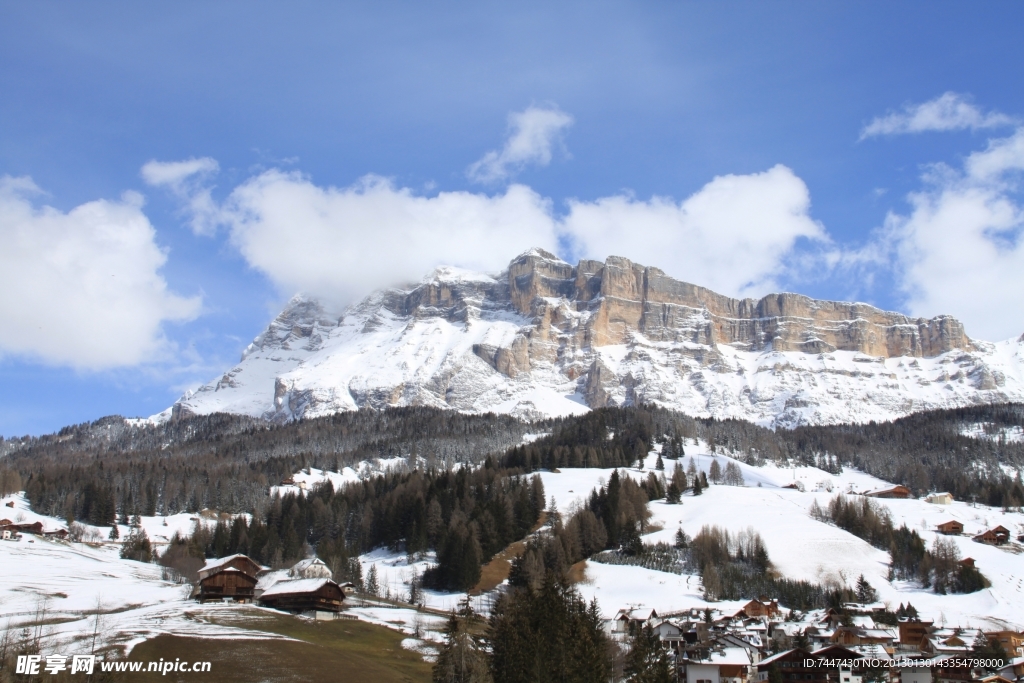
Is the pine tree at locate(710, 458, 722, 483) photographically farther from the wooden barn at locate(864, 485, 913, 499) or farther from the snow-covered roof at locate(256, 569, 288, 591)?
the snow-covered roof at locate(256, 569, 288, 591)

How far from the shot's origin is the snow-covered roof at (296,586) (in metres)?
85.3

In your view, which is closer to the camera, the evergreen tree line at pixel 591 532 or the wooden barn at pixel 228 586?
the wooden barn at pixel 228 586

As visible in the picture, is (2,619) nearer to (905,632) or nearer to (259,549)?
(259,549)

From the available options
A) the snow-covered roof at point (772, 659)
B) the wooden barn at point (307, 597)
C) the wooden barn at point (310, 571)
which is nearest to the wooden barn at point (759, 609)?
the snow-covered roof at point (772, 659)

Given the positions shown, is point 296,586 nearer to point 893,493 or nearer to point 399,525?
point 399,525

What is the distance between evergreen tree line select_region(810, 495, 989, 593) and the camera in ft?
365

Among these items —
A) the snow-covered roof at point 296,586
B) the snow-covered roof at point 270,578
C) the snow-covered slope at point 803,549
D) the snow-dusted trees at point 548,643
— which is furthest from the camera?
the snow-covered slope at point 803,549

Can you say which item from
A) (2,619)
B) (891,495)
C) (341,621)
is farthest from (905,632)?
(891,495)

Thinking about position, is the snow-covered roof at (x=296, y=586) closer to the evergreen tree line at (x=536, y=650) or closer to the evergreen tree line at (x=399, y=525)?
the evergreen tree line at (x=399, y=525)

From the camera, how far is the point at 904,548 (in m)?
124

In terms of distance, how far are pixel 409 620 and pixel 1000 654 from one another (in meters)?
48.9

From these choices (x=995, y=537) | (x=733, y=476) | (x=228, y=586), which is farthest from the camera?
(x=733, y=476)

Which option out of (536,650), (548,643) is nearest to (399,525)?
(548,643)

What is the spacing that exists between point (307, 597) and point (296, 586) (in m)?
2.68
